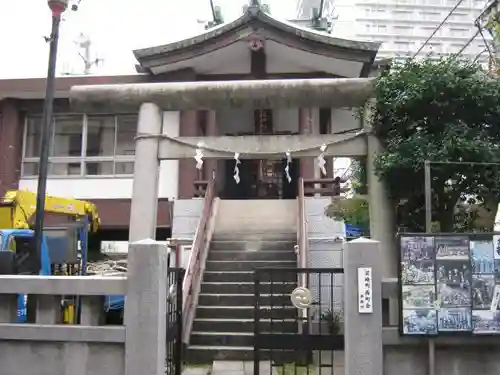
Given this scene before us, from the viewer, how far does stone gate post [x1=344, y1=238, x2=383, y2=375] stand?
20.3ft

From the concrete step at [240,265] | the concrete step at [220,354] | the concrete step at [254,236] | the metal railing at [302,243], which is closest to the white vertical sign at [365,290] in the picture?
the metal railing at [302,243]

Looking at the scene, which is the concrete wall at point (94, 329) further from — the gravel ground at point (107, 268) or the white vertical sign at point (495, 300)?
the gravel ground at point (107, 268)

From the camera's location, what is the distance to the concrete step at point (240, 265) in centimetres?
1175

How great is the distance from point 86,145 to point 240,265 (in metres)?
8.35

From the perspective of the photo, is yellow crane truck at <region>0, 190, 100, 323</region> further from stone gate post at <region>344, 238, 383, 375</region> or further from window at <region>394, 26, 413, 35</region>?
window at <region>394, 26, 413, 35</region>

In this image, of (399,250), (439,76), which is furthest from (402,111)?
(399,250)

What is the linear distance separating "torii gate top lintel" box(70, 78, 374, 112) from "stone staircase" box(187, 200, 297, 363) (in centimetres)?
314

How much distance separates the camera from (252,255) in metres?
12.2

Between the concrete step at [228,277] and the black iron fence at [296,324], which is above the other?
the concrete step at [228,277]

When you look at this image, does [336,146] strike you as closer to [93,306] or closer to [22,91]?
[93,306]

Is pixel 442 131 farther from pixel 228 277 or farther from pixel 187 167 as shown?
pixel 187 167

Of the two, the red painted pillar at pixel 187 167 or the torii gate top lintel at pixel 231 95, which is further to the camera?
the red painted pillar at pixel 187 167

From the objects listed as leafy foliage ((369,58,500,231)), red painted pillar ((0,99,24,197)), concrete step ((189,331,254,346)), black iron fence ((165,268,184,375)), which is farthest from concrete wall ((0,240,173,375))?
red painted pillar ((0,99,24,197))

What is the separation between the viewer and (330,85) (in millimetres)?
8688
